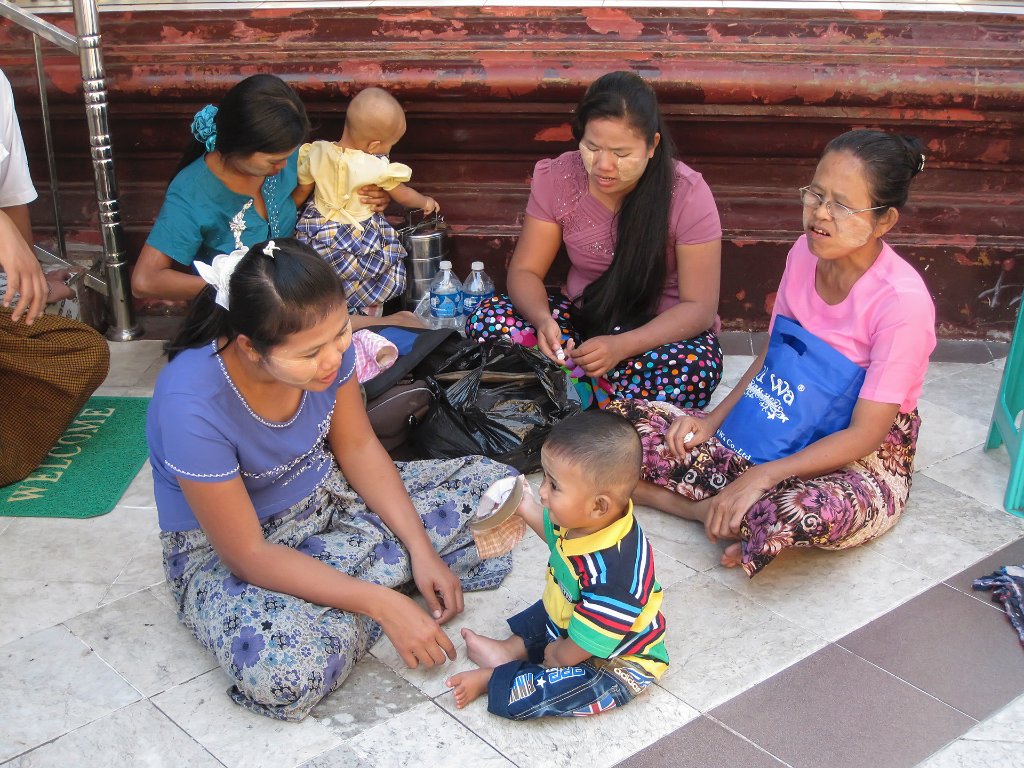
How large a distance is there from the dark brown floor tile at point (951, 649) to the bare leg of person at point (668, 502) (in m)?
0.56

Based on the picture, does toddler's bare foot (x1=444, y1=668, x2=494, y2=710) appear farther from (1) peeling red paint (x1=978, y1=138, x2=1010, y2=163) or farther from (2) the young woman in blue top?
(1) peeling red paint (x1=978, y1=138, x2=1010, y2=163)

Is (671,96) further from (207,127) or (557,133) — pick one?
(207,127)

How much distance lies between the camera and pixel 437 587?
2.55m

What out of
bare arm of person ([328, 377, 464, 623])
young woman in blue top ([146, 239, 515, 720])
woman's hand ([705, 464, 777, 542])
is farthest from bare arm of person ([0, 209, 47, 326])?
woman's hand ([705, 464, 777, 542])

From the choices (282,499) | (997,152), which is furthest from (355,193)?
(997,152)

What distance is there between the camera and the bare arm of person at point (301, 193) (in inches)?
147

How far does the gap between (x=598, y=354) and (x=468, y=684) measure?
120cm

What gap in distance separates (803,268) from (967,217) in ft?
4.89

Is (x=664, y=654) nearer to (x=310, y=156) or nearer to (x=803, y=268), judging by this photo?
(x=803, y=268)

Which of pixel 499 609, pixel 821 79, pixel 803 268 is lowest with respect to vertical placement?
pixel 499 609

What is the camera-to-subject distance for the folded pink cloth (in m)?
3.22

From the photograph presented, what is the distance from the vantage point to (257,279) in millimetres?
2117

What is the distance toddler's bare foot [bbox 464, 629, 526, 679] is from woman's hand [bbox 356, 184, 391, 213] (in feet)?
5.98

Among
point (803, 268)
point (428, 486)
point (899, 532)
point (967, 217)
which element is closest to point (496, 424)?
A: point (428, 486)
